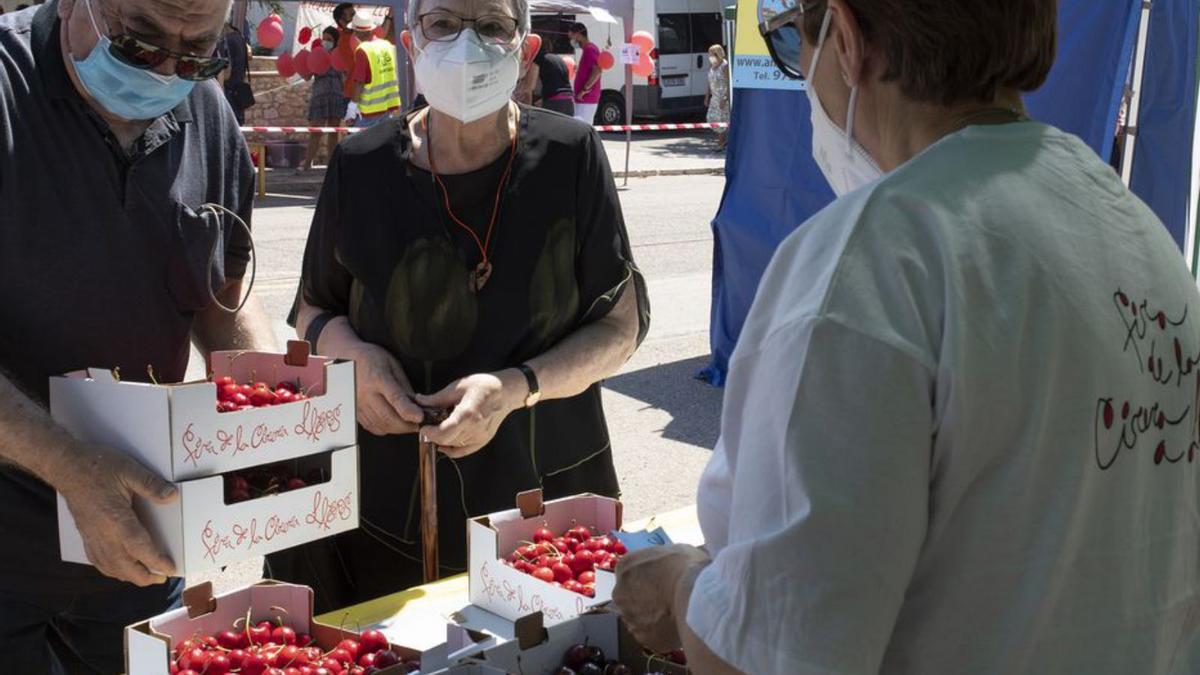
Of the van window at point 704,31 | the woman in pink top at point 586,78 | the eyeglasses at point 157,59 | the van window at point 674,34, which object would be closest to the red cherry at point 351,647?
the eyeglasses at point 157,59

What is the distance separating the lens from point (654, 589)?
148 centimetres

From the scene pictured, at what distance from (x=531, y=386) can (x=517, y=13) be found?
3.08ft

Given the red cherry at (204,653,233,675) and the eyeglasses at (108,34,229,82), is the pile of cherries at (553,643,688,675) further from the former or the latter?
the eyeglasses at (108,34,229,82)

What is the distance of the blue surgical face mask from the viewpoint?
254cm

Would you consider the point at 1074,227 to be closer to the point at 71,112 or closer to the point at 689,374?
the point at 71,112

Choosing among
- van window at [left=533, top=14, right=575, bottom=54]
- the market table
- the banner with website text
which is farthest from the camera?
van window at [left=533, top=14, right=575, bottom=54]

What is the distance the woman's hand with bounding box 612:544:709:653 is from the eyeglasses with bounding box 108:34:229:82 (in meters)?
1.62

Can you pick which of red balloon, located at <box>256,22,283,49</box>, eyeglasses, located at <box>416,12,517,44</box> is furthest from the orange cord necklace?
red balloon, located at <box>256,22,283,49</box>

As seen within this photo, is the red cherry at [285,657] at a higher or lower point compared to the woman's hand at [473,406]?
lower

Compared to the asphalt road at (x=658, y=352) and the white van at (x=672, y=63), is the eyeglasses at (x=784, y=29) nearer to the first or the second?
the asphalt road at (x=658, y=352)

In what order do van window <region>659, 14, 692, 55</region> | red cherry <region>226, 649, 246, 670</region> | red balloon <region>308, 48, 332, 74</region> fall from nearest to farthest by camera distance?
red cherry <region>226, 649, 246, 670</region> < red balloon <region>308, 48, 332, 74</region> < van window <region>659, 14, 692, 55</region>

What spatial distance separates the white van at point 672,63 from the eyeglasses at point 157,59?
860 inches

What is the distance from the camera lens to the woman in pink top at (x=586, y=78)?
1598 cm

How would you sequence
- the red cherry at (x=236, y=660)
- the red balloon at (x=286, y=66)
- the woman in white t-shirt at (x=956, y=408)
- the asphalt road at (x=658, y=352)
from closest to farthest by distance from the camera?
the woman in white t-shirt at (x=956, y=408), the red cherry at (x=236, y=660), the asphalt road at (x=658, y=352), the red balloon at (x=286, y=66)
